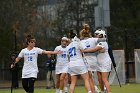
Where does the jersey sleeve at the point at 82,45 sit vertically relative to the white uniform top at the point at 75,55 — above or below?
above

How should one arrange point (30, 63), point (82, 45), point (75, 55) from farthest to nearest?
point (30, 63)
point (82, 45)
point (75, 55)

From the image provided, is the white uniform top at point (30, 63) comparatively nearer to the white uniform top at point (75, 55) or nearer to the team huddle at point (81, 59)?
the team huddle at point (81, 59)

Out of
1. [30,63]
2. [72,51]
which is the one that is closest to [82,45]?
[72,51]

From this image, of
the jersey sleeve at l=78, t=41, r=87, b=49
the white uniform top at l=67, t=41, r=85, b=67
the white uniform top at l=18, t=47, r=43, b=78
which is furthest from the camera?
the white uniform top at l=18, t=47, r=43, b=78

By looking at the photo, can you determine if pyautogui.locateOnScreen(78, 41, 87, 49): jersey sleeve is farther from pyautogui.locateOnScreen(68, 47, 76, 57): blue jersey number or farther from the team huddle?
pyautogui.locateOnScreen(68, 47, 76, 57): blue jersey number

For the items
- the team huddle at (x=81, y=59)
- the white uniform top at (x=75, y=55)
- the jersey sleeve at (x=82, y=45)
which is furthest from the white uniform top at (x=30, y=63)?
the white uniform top at (x=75, y=55)

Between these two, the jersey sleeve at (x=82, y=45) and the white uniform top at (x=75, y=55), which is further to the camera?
the jersey sleeve at (x=82, y=45)

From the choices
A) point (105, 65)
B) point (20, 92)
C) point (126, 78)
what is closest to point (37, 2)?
point (126, 78)

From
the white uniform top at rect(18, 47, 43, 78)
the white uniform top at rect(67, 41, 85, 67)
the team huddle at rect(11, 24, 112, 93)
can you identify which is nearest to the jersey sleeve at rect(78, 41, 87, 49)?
the team huddle at rect(11, 24, 112, 93)

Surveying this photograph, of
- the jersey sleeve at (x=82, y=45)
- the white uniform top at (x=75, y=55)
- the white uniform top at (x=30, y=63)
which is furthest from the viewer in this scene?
the white uniform top at (x=30, y=63)

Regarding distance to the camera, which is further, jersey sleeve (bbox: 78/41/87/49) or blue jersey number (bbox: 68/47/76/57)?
jersey sleeve (bbox: 78/41/87/49)

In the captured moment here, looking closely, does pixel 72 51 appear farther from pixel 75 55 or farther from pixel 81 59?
pixel 81 59

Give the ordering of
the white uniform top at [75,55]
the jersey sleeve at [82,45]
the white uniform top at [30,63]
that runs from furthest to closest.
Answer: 1. the white uniform top at [30,63]
2. the jersey sleeve at [82,45]
3. the white uniform top at [75,55]

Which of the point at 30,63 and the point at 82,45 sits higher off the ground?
the point at 82,45
